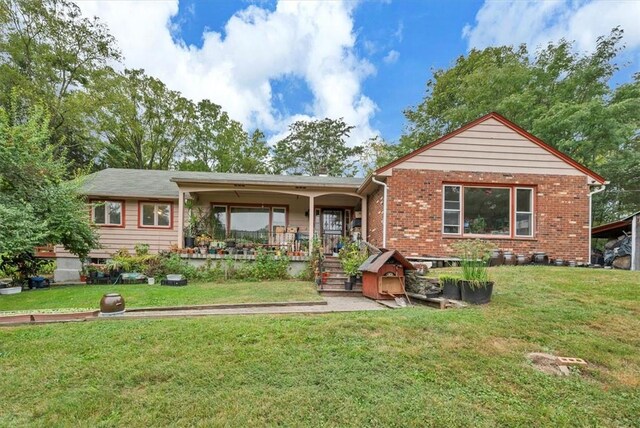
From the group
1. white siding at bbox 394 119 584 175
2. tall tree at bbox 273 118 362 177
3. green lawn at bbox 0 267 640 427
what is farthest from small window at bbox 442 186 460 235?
tall tree at bbox 273 118 362 177

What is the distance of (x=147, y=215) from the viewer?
41.7ft

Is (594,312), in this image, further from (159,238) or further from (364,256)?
(159,238)

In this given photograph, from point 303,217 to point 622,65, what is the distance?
55.7 ft

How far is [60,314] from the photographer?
546 centimetres

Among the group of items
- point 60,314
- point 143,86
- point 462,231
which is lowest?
point 60,314

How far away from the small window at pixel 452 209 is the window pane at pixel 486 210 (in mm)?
264

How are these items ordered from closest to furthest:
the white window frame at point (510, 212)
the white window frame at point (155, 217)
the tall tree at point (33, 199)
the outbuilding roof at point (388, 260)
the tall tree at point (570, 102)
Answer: the outbuilding roof at point (388, 260), the tall tree at point (33, 199), the white window frame at point (510, 212), the white window frame at point (155, 217), the tall tree at point (570, 102)

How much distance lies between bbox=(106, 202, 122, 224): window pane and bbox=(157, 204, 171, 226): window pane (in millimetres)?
1479

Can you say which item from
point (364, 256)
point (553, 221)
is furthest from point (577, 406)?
A: point (553, 221)

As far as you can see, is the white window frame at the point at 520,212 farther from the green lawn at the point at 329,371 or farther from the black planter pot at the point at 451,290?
the black planter pot at the point at 451,290

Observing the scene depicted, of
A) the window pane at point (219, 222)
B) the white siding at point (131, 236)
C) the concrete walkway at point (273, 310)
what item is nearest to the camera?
the concrete walkway at point (273, 310)

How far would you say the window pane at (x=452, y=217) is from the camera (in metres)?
9.98

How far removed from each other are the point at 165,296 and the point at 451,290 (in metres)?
6.40

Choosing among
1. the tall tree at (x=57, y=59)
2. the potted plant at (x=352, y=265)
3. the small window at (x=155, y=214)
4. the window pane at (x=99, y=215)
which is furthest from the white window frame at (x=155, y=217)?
the tall tree at (x=57, y=59)
